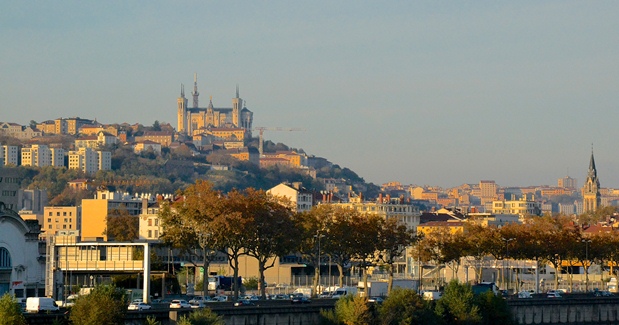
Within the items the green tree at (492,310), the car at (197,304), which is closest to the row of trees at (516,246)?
the green tree at (492,310)

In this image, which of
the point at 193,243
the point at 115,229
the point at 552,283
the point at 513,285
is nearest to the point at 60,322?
the point at 193,243

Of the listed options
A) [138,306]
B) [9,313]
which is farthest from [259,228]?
[9,313]

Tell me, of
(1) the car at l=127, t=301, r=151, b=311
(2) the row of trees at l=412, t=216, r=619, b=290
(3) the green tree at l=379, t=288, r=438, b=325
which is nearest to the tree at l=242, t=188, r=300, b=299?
(3) the green tree at l=379, t=288, r=438, b=325

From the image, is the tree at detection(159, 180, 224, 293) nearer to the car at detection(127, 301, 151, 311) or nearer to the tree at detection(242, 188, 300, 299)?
the tree at detection(242, 188, 300, 299)

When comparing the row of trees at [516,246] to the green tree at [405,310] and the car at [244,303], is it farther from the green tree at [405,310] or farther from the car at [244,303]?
the green tree at [405,310]

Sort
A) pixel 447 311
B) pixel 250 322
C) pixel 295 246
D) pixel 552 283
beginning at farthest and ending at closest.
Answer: pixel 552 283 → pixel 295 246 → pixel 447 311 → pixel 250 322

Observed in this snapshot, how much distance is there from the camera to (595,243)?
128 m

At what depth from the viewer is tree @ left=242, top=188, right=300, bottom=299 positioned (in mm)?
95875

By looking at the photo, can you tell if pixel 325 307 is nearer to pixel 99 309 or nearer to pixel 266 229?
pixel 266 229

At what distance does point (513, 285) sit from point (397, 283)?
2959cm

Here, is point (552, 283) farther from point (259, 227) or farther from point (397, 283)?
point (259, 227)

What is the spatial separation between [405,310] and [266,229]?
22.2 m

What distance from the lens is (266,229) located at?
97250 millimetres

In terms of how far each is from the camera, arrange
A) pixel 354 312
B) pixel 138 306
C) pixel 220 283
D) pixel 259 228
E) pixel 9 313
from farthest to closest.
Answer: pixel 220 283 < pixel 259 228 < pixel 354 312 < pixel 138 306 < pixel 9 313
